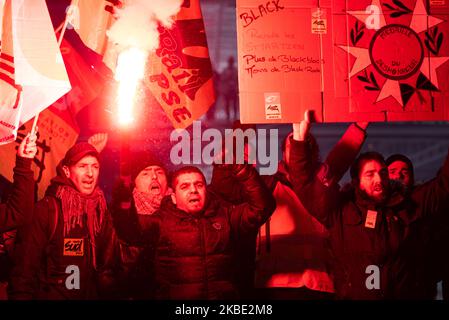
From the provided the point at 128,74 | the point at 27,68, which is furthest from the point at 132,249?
the point at 27,68

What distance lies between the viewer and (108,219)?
4.80 m

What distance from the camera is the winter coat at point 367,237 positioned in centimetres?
462

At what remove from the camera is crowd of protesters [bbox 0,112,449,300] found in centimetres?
462

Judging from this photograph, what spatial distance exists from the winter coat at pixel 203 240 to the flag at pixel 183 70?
0.60 metres

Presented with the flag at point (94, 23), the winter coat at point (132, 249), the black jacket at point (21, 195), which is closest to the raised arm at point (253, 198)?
the winter coat at point (132, 249)

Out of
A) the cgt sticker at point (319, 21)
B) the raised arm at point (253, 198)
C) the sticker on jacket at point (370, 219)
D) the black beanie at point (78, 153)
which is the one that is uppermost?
the cgt sticker at point (319, 21)

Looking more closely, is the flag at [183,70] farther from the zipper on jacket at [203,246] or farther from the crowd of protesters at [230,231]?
the zipper on jacket at [203,246]

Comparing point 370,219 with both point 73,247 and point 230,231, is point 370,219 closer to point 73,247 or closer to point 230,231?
point 230,231

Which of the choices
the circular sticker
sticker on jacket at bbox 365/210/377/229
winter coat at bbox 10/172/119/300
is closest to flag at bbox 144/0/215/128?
winter coat at bbox 10/172/119/300

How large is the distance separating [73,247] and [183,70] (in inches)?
55.8

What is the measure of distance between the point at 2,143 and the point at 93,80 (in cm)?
76

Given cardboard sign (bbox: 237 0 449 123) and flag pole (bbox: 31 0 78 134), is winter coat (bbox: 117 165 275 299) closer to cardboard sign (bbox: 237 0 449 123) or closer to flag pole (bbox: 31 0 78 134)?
cardboard sign (bbox: 237 0 449 123)

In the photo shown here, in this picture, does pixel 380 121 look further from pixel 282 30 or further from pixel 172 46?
pixel 172 46
